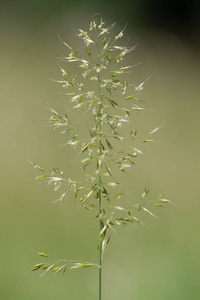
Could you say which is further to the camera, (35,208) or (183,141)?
(183,141)

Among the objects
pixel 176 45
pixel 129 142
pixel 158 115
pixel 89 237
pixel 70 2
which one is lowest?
pixel 89 237

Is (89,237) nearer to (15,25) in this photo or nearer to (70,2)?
(15,25)

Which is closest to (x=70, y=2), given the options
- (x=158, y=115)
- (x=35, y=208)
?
(x=158, y=115)

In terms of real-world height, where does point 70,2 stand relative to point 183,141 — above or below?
above

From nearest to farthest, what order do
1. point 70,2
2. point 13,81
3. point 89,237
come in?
point 89,237, point 13,81, point 70,2

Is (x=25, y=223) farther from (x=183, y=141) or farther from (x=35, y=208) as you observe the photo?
(x=183, y=141)

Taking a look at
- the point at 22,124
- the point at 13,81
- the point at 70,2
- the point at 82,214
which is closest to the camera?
the point at 82,214
